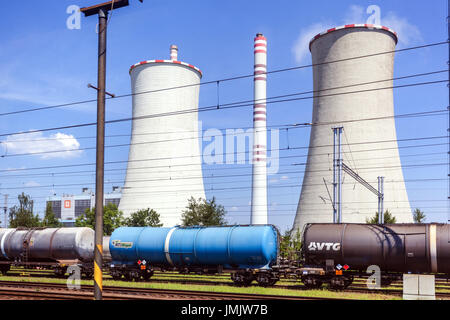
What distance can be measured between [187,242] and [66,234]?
7282 mm

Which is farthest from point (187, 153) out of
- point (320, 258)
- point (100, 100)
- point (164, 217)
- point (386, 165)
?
point (100, 100)

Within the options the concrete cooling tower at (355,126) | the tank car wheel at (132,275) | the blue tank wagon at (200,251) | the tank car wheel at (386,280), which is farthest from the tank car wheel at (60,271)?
the concrete cooling tower at (355,126)

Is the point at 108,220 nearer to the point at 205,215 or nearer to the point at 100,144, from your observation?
the point at 205,215

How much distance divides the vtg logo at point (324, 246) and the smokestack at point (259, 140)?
2620cm

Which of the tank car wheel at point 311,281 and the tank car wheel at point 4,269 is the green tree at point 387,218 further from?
the tank car wheel at point 4,269

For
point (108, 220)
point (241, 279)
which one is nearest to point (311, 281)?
point (241, 279)

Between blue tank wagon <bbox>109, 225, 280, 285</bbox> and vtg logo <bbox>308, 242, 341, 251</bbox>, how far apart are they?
6.34 feet

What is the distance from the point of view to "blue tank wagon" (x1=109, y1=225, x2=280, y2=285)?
2030cm

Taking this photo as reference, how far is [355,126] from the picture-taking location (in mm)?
34781

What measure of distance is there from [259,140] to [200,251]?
2546 cm

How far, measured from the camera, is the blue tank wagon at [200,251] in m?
20.3
